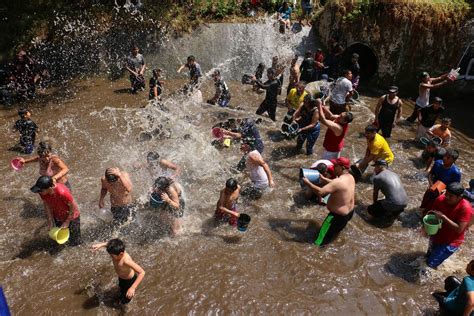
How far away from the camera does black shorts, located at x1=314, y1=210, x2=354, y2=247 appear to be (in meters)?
6.41

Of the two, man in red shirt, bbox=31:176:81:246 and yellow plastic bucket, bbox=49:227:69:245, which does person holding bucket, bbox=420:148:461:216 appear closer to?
man in red shirt, bbox=31:176:81:246

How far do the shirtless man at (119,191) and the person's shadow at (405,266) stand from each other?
4.41 metres

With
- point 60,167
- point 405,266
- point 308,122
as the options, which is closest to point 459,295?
point 405,266

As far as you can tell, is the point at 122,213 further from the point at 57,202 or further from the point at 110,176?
the point at 57,202

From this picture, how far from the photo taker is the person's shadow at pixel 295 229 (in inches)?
274

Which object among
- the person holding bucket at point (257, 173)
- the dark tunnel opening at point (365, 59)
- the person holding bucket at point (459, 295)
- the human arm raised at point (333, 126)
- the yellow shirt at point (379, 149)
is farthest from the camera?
the dark tunnel opening at point (365, 59)

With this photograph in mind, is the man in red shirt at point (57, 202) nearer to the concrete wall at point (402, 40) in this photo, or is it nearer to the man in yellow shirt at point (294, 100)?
the man in yellow shirt at point (294, 100)

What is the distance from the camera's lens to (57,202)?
5.89 metres

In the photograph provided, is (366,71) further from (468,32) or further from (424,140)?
(424,140)


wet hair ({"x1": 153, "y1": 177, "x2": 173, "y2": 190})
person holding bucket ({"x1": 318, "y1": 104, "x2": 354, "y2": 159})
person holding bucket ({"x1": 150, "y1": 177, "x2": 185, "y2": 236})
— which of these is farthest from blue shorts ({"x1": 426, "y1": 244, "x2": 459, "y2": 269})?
wet hair ({"x1": 153, "y1": 177, "x2": 173, "y2": 190})

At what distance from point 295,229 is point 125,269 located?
327cm

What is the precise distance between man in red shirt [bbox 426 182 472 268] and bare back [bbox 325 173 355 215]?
1.23 m

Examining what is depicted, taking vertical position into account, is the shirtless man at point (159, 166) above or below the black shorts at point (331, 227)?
above

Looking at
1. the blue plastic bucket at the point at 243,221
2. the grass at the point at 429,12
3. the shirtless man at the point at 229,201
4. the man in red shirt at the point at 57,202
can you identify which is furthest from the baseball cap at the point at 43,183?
the grass at the point at 429,12
